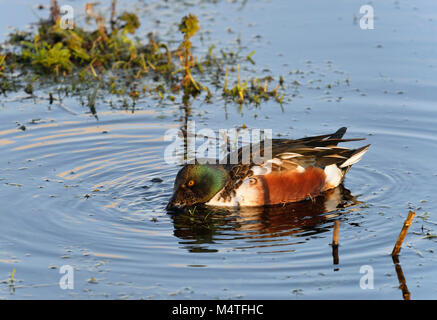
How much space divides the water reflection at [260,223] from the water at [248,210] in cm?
2

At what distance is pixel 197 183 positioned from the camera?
783 centimetres

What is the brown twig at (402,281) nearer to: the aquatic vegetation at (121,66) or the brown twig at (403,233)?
the brown twig at (403,233)

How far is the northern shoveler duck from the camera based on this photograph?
25.6 feet

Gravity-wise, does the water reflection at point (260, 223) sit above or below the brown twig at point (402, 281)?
above

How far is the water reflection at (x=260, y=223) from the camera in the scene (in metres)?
6.81

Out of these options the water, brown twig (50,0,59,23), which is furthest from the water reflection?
brown twig (50,0,59,23)

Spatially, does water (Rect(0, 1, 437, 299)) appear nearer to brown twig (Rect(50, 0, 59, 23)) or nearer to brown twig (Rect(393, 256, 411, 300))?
brown twig (Rect(393, 256, 411, 300))

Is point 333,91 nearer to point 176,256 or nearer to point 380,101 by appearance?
point 380,101

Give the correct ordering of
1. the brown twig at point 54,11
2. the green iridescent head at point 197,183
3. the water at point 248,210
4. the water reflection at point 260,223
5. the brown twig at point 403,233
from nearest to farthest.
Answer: the water at point 248,210
the brown twig at point 403,233
the water reflection at point 260,223
the green iridescent head at point 197,183
the brown twig at point 54,11

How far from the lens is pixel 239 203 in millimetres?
7832

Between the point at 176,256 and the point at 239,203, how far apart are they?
58.9 inches

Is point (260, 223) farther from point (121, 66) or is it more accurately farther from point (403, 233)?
point (121, 66)

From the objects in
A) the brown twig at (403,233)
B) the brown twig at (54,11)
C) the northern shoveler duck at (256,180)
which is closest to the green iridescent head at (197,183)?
the northern shoveler duck at (256,180)
